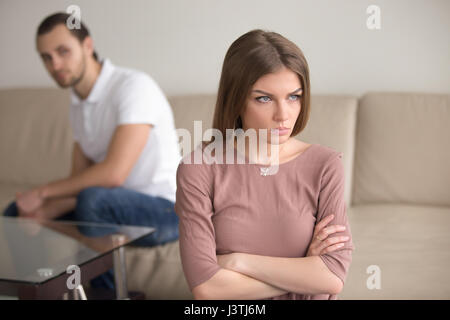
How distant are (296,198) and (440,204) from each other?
1083mm

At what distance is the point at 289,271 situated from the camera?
2.67 ft

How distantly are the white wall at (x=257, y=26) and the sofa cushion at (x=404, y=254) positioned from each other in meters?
0.45

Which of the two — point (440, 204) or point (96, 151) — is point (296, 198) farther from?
point (96, 151)

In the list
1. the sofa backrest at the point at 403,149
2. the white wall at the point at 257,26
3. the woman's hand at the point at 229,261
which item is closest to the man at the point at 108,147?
the white wall at the point at 257,26

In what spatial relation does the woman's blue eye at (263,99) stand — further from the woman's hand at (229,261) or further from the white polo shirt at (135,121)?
the white polo shirt at (135,121)

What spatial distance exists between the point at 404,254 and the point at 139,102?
2.97ft

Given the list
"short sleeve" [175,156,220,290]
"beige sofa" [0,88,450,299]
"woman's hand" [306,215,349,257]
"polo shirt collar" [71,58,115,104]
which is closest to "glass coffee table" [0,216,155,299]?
"beige sofa" [0,88,450,299]

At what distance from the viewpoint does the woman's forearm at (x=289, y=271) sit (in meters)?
0.81

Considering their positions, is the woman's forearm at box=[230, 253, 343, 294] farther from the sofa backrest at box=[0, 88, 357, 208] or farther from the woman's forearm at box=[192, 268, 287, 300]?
the sofa backrest at box=[0, 88, 357, 208]

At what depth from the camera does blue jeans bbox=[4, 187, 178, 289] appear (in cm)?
163

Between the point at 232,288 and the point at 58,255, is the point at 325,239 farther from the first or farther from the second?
the point at 58,255

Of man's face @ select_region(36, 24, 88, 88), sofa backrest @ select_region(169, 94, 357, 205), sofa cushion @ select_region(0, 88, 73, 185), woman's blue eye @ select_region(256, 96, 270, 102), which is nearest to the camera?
woman's blue eye @ select_region(256, 96, 270, 102)

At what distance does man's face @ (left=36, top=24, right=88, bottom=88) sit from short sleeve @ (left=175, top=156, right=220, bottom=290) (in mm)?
1070

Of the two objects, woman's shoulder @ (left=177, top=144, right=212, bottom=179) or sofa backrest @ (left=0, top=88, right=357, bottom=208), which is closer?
woman's shoulder @ (left=177, top=144, right=212, bottom=179)
